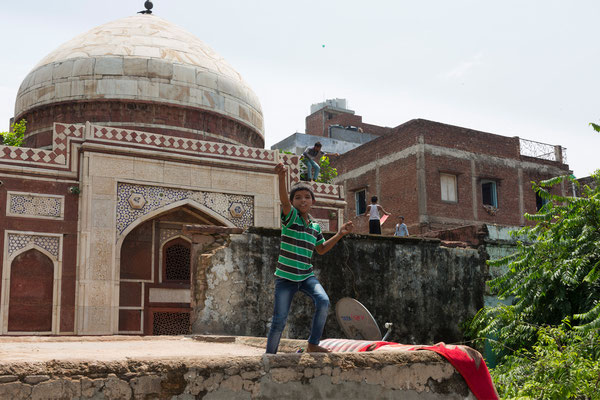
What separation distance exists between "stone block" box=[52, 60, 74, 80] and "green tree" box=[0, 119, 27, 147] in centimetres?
145

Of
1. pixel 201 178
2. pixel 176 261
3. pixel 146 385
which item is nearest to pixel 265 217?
pixel 201 178

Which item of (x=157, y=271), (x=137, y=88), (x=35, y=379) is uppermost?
(x=137, y=88)

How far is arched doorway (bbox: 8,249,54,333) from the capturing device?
40.5ft

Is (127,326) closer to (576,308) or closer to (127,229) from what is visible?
(127,229)

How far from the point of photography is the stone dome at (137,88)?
1589 centimetres

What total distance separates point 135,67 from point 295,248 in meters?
13.0

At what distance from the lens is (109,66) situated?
16.2 m

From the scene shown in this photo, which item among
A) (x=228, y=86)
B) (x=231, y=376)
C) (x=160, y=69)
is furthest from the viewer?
(x=228, y=86)

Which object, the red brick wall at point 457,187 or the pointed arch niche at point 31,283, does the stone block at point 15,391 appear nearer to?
the pointed arch niche at point 31,283

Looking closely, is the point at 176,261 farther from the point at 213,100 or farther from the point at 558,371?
the point at 558,371

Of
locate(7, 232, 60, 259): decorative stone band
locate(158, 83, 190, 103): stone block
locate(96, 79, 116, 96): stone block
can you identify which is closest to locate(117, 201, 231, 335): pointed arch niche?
locate(7, 232, 60, 259): decorative stone band

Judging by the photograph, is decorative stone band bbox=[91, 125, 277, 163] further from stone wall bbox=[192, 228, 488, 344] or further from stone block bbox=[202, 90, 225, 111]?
stone wall bbox=[192, 228, 488, 344]

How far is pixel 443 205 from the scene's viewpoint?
72.0ft

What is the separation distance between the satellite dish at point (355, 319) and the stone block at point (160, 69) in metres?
10.5
